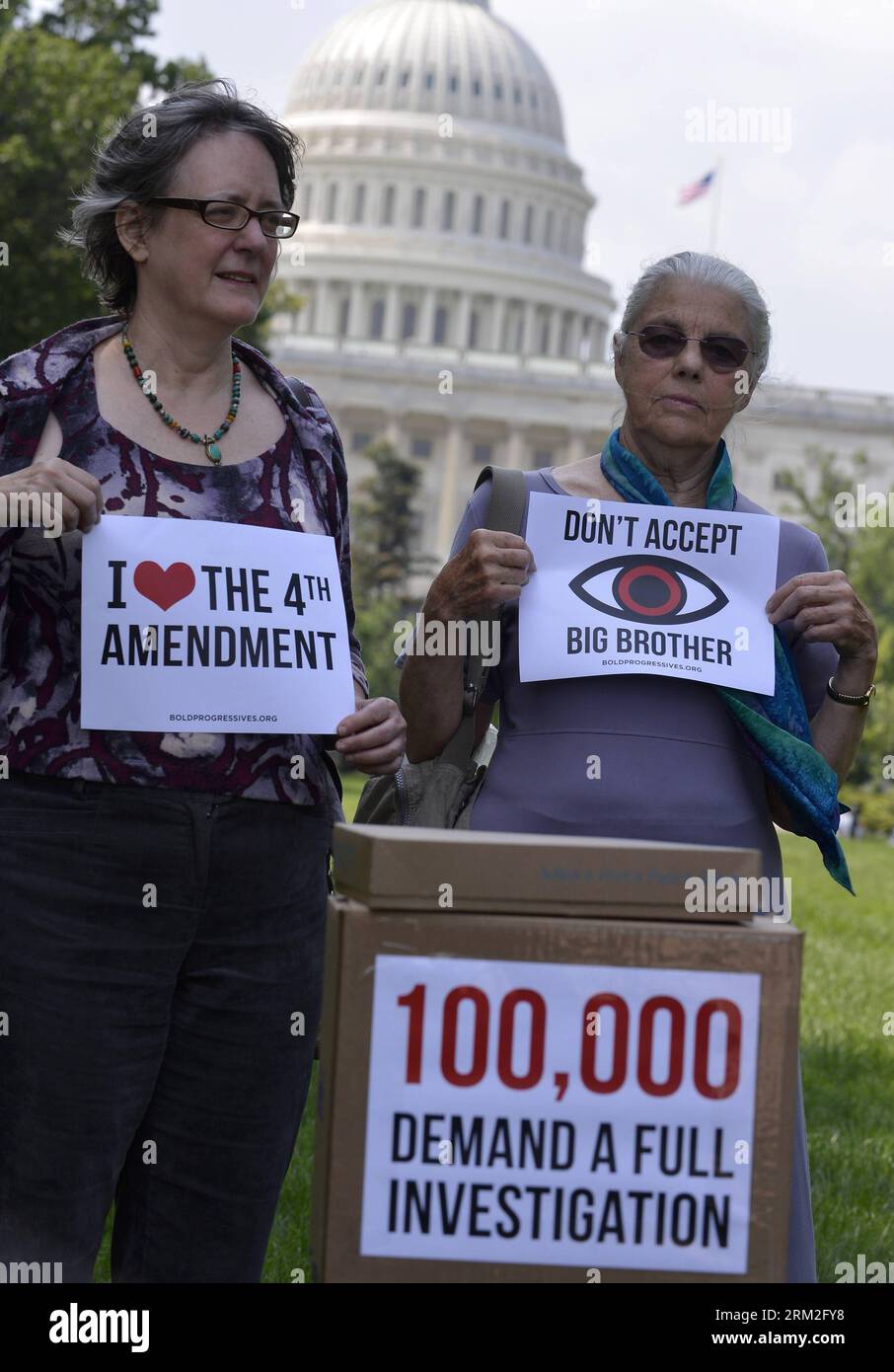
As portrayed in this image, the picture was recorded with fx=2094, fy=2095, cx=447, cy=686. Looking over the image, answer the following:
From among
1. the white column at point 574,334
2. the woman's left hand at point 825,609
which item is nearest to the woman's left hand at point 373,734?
the woman's left hand at point 825,609

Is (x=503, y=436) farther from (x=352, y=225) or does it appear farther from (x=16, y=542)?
(x=16, y=542)

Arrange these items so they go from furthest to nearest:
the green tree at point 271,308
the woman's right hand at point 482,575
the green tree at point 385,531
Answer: the green tree at point 385,531 → the green tree at point 271,308 → the woman's right hand at point 482,575

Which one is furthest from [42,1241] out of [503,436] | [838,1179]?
[503,436]

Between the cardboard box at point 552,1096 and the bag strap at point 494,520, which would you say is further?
the bag strap at point 494,520

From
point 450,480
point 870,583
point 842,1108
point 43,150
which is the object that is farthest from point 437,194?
point 842,1108

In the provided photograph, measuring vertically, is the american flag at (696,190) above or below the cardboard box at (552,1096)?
above

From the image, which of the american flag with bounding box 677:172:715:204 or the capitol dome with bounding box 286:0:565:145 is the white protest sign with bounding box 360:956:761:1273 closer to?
the american flag with bounding box 677:172:715:204

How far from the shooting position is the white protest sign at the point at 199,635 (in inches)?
118

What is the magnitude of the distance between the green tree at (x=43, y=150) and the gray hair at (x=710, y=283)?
1755 centimetres

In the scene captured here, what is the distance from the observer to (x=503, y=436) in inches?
3442

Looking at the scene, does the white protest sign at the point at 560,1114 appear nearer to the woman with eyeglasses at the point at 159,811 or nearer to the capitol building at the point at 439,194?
the woman with eyeglasses at the point at 159,811

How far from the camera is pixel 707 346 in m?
3.31

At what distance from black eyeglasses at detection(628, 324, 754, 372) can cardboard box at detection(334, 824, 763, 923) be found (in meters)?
1.14

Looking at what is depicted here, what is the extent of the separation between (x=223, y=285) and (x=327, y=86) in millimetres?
99040
